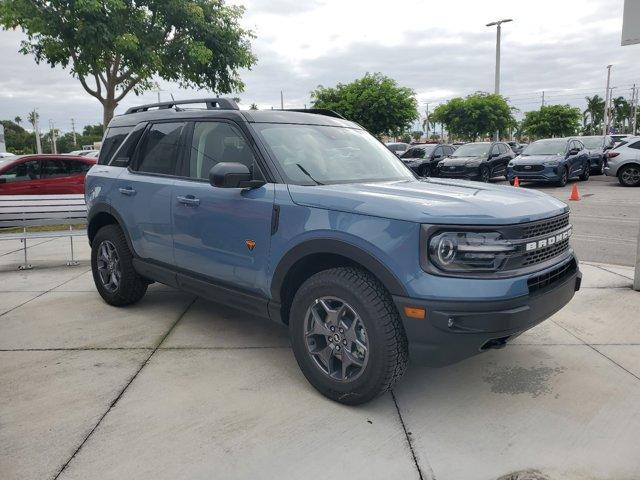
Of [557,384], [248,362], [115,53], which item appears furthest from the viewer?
[115,53]

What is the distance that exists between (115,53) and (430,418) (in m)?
14.9

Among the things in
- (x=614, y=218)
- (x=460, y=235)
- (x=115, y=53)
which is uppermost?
(x=115, y=53)

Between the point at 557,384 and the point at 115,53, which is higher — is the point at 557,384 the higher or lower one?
the lower one

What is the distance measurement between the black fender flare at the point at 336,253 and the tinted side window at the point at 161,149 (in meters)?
1.55

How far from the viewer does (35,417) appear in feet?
10.1

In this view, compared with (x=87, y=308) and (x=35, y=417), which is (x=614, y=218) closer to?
(x=87, y=308)

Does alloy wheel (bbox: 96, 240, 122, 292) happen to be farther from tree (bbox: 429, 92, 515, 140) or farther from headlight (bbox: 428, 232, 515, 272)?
tree (bbox: 429, 92, 515, 140)

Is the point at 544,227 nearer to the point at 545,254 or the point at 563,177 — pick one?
the point at 545,254

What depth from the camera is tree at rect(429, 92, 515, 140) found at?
35.9m

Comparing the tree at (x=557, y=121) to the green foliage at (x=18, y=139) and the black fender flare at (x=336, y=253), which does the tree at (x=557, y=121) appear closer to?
the black fender flare at (x=336, y=253)

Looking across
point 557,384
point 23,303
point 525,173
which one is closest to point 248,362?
point 557,384

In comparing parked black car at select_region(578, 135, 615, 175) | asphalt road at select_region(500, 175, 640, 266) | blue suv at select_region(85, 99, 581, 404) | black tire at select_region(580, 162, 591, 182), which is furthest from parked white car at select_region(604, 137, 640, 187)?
blue suv at select_region(85, 99, 581, 404)

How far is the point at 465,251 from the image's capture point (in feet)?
8.89

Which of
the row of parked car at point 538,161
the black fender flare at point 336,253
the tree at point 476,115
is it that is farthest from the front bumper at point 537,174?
the tree at point 476,115
